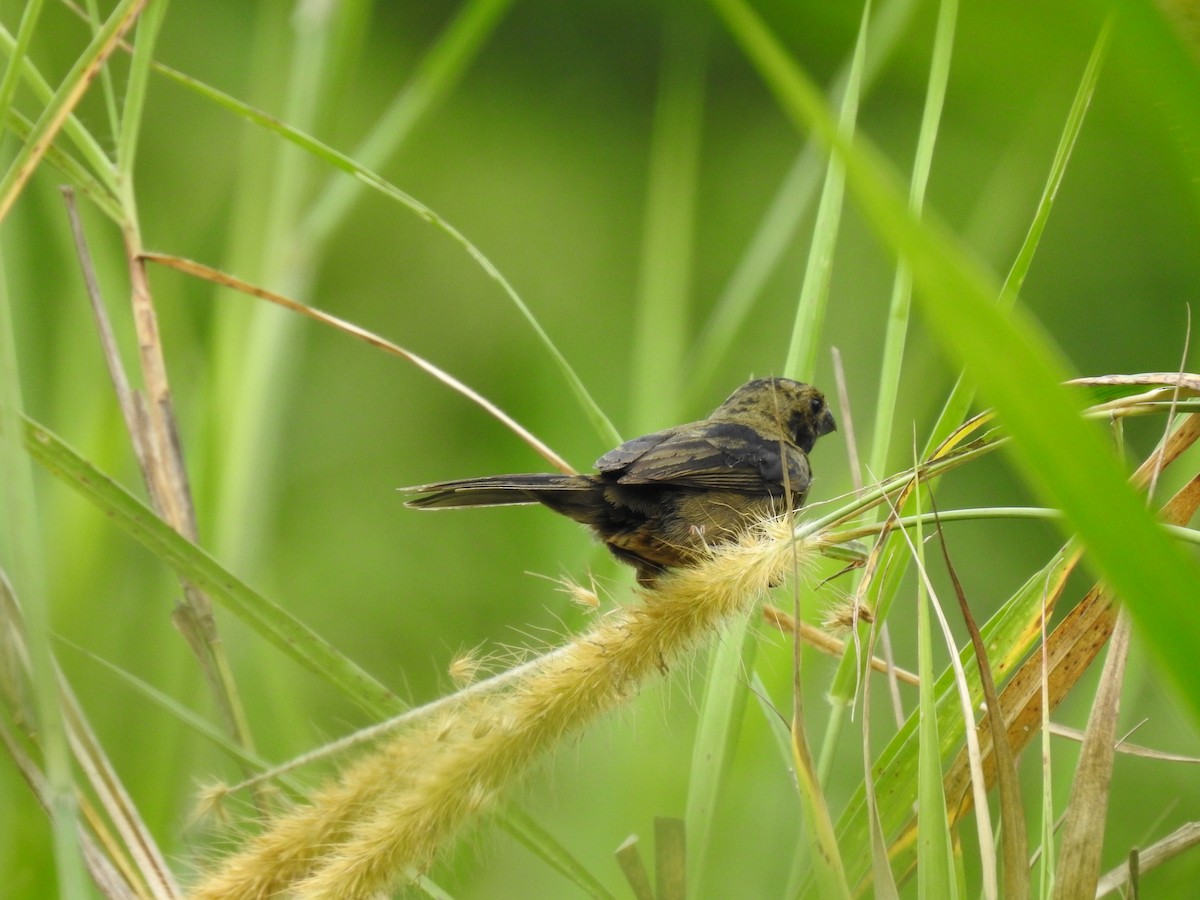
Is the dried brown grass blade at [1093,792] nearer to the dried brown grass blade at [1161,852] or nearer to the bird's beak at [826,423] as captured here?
the dried brown grass blade at [1161,852]

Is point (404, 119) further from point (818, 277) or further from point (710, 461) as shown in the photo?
point (710, 461)

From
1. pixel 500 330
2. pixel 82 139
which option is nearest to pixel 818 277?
pixel 82 139

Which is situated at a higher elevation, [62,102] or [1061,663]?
[62,102]

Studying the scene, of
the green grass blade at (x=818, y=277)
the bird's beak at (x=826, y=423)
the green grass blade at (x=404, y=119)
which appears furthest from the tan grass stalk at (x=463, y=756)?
the bird's beak at (x=826, y=423)

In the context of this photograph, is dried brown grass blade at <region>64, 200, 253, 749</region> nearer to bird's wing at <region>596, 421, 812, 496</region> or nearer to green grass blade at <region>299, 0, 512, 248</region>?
green grass blade at <region>299, 0, 512, 248</region>

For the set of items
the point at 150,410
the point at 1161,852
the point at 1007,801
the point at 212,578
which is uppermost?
the point at 150,410

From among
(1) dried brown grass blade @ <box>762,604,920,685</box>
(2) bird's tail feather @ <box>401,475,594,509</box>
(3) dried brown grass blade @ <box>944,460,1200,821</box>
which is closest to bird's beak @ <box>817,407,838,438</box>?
(2) bird's tail feather @ <box>401,475,594,509</box>

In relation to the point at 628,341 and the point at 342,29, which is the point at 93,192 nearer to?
the point at 342,29
